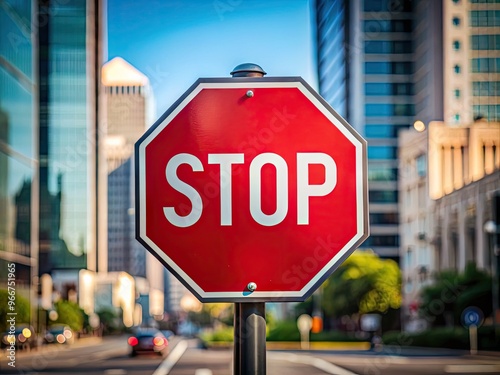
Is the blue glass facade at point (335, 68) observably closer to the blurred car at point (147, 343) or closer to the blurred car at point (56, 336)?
the blurred car at point (56, 336)

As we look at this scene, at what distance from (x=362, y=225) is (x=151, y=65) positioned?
111 cm

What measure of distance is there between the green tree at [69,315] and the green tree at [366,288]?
15.9 meters

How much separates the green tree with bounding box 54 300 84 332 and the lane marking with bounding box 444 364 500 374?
36.3m

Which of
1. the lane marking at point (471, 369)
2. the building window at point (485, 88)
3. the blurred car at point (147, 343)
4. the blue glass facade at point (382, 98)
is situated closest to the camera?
the lane marking at point (471, 369)

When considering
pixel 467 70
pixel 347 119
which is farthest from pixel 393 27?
pixel 347 119

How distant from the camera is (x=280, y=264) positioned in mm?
1870

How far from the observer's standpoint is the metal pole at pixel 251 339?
1.86 meters

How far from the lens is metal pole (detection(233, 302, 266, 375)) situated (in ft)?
6.12

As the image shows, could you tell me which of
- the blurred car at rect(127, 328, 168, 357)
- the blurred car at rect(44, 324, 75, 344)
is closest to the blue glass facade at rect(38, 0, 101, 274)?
the blurred car at rect(44, 324, 75, 344)

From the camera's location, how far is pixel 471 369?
2328 centimetres

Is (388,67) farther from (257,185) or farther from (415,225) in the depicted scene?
(257,185)

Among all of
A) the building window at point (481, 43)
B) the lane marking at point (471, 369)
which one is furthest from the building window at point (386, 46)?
the lane marking at point (471, 369)

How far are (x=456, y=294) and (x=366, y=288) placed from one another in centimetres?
1667

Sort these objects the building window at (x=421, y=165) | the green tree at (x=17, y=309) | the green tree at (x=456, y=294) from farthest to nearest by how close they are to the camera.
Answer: the building window at (x=421, y=165), the green tree at (x=456, y=294), the green tree at (x=17, y=309)
